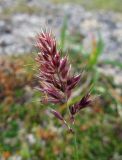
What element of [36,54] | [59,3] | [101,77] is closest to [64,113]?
[101,77]

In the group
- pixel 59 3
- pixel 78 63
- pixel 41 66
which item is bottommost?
pixel 59 3

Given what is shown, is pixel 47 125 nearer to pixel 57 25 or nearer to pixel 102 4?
pixel 57 25

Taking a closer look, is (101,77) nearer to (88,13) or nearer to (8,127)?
(8,127)

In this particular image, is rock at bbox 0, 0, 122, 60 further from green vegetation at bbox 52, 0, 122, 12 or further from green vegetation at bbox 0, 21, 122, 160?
green vegetation at bbox 0, 21, 122, 160

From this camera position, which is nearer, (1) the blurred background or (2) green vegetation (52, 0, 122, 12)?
(1) the blurred background

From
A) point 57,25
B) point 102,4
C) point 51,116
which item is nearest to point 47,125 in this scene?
point 51,116

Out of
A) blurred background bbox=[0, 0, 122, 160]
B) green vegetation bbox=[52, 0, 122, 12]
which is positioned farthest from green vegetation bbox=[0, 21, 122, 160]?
green vegetation bbox=[52, 0, 122, 12]

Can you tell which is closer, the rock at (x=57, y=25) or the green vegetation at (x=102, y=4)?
the rock at (x=57, y=25)

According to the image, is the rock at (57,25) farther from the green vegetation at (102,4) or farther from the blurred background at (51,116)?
the green vegetation at (102,4)

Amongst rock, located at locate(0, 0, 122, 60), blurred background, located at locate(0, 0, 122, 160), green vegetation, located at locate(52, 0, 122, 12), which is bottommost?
green vegetation, located at locate(52, 0, 122, 12)

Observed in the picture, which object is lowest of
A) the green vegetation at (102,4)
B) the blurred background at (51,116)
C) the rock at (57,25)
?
the green vegetation at (102,4)

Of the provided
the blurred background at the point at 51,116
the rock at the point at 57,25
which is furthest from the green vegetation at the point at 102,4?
the blurred background at the point at 51,116
